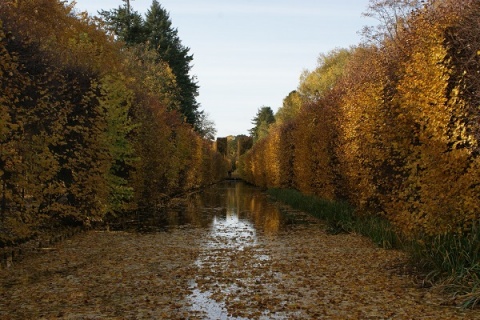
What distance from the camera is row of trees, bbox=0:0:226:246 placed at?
10.2 m

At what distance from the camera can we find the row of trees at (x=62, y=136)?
10164 mm

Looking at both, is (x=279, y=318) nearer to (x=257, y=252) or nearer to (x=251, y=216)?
(x=257, y=252)

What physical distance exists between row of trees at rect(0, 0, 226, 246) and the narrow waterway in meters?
1.24

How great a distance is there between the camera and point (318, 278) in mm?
8906

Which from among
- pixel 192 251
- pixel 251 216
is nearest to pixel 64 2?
pixel 251 216

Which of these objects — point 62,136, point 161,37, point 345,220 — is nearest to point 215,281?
point 62,136

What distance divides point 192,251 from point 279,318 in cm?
575

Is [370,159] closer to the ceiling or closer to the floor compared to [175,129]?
closer to the floor

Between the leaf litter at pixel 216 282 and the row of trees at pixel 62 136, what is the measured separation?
1.46 m

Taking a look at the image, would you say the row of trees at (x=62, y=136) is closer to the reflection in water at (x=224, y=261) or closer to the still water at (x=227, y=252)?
the still water at (x=227, y=252)

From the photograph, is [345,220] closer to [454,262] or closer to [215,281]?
[454,262]

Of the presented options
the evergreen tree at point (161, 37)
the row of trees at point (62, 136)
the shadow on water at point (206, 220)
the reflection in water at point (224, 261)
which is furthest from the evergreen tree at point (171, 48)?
the reflection in water at point (224, 261)

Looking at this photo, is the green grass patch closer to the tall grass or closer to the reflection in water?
the reflection in water

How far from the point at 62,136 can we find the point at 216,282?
577cm
